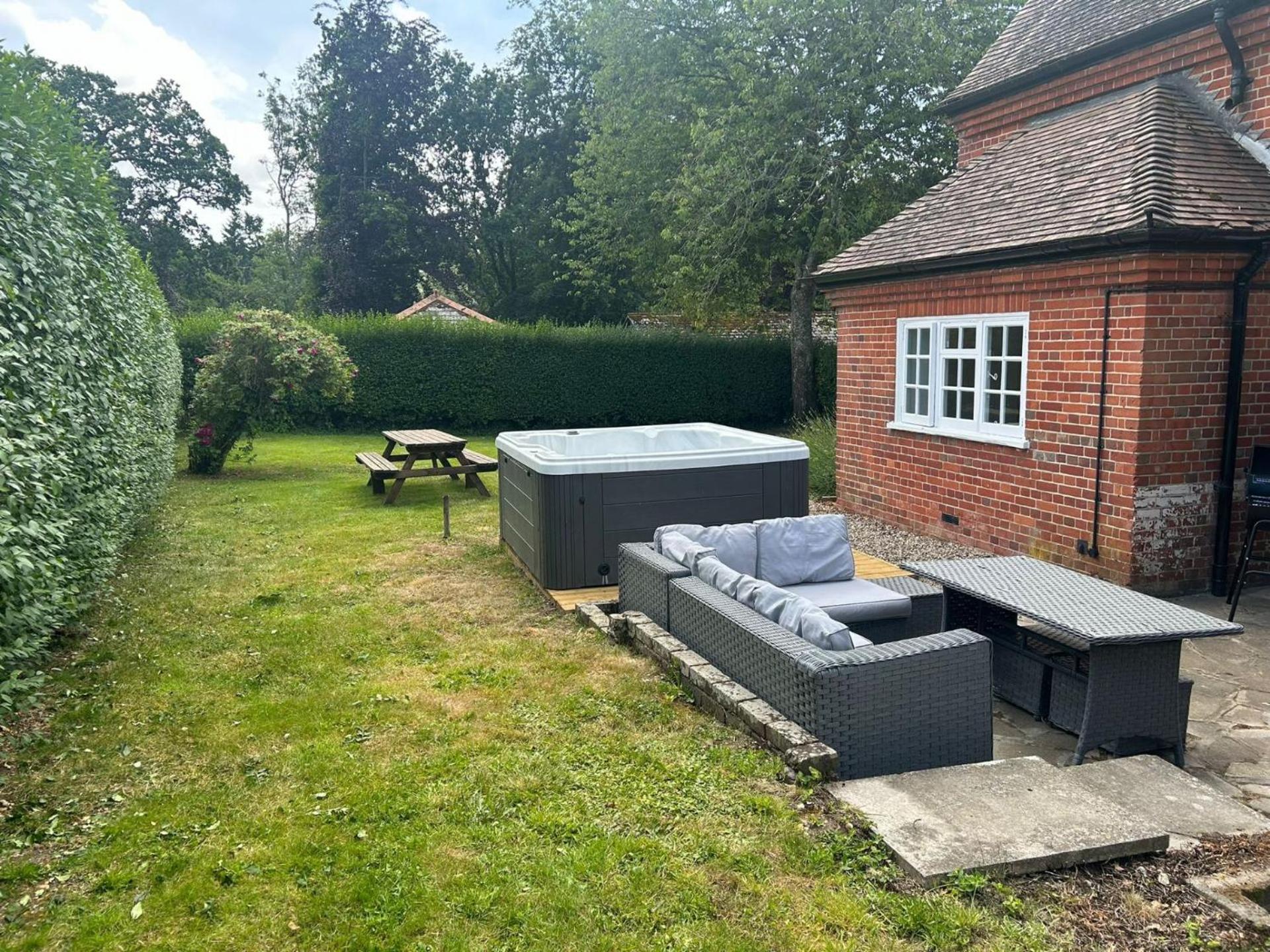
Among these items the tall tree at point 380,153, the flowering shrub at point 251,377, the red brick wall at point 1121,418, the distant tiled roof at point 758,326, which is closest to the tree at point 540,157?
the tall tree at point 380,153

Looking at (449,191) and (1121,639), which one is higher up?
(449,191)

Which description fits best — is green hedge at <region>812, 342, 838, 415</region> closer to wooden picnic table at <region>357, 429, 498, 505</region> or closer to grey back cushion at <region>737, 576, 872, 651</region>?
wooden picnic table at <region>357, 429, 498, 505</region>

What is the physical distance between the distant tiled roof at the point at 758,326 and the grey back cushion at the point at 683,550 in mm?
16948

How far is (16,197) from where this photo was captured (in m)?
4.57

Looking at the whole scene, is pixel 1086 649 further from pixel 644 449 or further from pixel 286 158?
pixel 286 158

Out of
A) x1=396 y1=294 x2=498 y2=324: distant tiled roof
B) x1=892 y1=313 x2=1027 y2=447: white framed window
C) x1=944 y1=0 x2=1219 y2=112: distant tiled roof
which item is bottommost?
x1=892 y1=313 x2=1027 y2=447: white framed window

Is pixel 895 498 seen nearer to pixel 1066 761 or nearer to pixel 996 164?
pixel 996 164

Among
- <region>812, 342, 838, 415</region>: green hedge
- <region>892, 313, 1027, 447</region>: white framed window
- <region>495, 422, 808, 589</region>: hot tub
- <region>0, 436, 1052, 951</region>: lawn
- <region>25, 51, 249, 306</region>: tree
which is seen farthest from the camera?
<region>25, 51, 249, 306</region>: tree

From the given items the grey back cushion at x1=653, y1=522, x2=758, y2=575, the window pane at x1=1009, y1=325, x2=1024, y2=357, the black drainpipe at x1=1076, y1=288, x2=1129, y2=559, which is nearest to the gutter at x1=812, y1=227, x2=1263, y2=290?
the black drainpipe at x1=1076, y1=288, x2=1129, y2=559

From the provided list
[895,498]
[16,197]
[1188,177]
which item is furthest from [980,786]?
[895,498]

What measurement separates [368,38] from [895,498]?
31.2 meters

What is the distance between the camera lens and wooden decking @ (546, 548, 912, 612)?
276 inches

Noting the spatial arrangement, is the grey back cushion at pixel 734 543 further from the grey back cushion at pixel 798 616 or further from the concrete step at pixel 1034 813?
the concrete step at pixel 1034 813

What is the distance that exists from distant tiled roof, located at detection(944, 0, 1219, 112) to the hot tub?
520 centimetres
